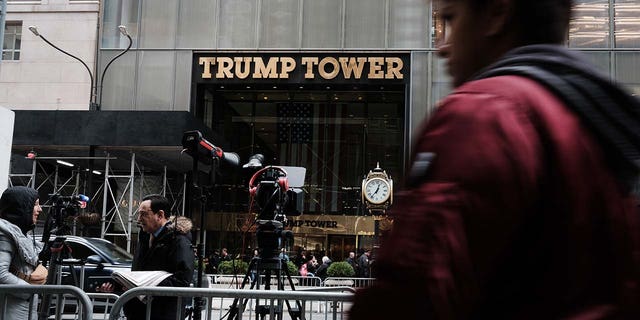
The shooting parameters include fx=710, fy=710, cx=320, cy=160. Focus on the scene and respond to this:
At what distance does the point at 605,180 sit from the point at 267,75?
92.4 ft

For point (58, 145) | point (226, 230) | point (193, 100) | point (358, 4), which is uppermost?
point (358, 4)

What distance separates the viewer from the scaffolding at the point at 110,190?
2627cm

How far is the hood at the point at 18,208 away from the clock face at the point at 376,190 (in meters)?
13.0

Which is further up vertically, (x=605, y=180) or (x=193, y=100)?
(x=193, y=100)

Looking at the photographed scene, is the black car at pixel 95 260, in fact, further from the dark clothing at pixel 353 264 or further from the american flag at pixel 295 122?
the american flag at pixel 295 122

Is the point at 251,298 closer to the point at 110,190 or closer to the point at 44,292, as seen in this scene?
the point at 44,292

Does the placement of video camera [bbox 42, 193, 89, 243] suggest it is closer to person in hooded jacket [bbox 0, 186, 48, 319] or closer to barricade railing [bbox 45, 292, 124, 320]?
barricade railing [bbox 45, 292, 124, 320]

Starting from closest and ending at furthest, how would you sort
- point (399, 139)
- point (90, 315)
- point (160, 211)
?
point (90, 315)
point (160, 211)
point (399, 139)

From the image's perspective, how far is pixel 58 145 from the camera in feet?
83.1

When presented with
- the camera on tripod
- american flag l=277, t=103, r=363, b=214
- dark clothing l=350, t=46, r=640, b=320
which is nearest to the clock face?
the camera on tripod

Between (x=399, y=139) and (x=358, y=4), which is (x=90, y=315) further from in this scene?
(x=399, y=139)

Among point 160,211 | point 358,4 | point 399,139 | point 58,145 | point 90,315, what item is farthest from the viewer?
point 399,139

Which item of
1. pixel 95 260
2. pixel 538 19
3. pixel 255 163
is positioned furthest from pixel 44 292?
pixel 95 260

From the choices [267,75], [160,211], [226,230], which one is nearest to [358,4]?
[267,75]
